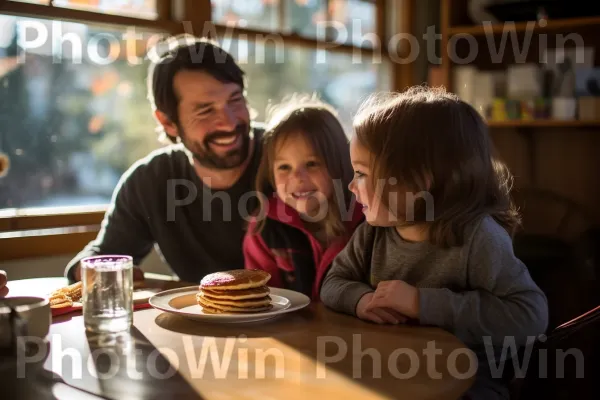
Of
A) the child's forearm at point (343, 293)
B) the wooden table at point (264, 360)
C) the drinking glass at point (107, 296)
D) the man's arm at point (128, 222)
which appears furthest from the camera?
the man's arm at point (128, 222)

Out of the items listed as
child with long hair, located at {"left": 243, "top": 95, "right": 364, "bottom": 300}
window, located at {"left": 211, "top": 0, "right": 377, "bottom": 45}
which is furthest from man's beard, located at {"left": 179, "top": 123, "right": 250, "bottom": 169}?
window, located at {"left": 211, "top": 0, "right": 377, "bottom": 45}

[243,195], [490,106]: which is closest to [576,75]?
[490,106]

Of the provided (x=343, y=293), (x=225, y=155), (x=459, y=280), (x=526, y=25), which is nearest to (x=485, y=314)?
(x=459, y=280)

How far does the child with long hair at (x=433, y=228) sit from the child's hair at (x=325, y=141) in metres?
0.25

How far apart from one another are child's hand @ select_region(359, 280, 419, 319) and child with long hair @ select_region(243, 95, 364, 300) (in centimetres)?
43

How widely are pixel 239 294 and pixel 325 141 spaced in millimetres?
580

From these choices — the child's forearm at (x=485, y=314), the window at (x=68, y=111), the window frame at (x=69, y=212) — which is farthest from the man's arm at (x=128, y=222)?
the child's forearm at (x=485, y=314)

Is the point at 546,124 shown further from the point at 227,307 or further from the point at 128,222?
the point at 227,307

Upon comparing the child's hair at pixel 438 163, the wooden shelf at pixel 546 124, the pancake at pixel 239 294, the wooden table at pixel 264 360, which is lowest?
the wooden table at pixel 264 360

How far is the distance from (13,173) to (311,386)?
5.44ft

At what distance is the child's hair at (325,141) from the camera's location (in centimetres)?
175

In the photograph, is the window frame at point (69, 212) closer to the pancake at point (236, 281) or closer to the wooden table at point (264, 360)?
the wooden table at point (264, 360)

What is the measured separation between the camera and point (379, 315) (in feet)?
4.23

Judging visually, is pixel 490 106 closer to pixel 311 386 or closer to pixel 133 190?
pixel 133 190
